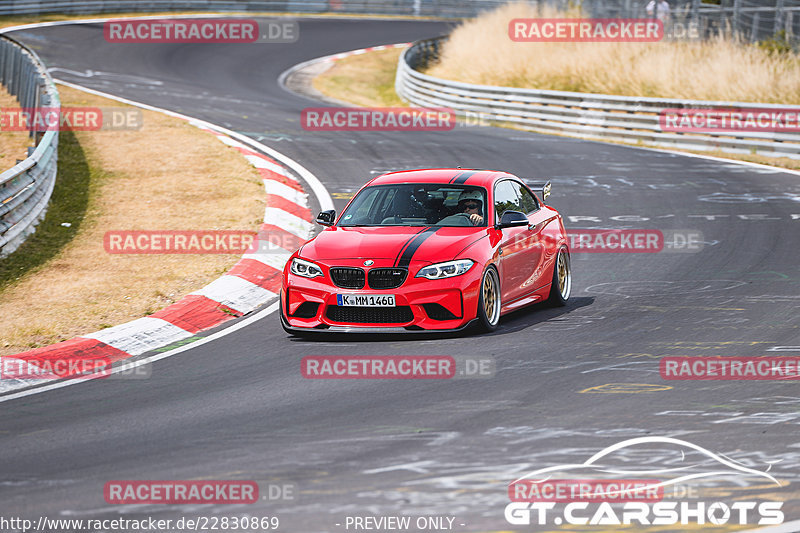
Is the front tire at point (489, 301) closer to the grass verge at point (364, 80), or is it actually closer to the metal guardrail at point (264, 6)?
the grass verge at point (364, 80)

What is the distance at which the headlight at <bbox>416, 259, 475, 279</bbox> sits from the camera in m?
9.44

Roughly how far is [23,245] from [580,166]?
11.0m

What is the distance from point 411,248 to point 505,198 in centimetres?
180

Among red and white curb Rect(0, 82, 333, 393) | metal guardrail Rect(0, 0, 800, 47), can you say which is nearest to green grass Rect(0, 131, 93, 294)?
red and white curb Rect(0, 82, 333, 393)

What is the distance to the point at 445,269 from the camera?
9.49m

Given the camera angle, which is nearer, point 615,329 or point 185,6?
point 615,329

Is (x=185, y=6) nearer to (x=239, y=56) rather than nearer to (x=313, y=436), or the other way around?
(x=239, y=56)

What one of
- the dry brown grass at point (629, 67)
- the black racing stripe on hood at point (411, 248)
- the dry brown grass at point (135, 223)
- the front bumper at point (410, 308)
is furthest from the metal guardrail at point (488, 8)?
the front bumper at point (410, 308)

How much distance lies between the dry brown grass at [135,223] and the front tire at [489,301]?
11.3ft

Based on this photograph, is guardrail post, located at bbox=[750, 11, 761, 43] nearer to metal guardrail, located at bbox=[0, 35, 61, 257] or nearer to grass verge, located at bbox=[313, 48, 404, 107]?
grass verge, located at bbox=[313, 48, 404, 107]

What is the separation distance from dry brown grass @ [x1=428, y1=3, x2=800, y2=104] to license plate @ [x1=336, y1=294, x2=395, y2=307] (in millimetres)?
19286

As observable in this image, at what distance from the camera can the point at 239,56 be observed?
40.8m

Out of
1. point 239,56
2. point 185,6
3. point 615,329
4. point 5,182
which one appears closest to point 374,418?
point 615,329

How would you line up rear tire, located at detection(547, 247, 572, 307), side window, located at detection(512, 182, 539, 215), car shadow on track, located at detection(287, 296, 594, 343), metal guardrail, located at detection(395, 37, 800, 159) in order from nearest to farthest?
car shadow on track, located at detection(287, 296, 594, 343)
rear tire, located at detection(547, 247, 572, 307)
side window, located at detection(512, 182, 539, 215)
metal guardrail, located at detection(395, 37, 800, 159)
